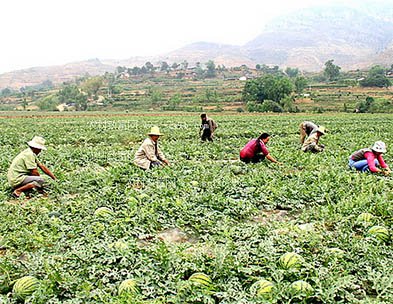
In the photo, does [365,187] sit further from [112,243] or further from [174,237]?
[112,243]

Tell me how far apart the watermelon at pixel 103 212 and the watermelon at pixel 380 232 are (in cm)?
450

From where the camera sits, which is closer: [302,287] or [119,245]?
[302,287]

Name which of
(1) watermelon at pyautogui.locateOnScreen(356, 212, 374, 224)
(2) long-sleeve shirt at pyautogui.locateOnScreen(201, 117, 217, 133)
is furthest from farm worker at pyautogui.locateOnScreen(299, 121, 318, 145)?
(1) watermelon at pyautogui.locateOnScreen(356, 212, 374, 224)

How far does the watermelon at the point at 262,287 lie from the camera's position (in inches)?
173

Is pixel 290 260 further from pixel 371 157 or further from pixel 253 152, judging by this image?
pixel 253 152

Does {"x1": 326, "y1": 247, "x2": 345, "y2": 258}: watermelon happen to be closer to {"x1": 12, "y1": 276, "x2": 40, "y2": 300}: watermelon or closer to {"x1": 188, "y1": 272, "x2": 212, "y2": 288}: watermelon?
{"x1": 188, "y1": 272, "x2": 212, "y2": 288}: watermelon

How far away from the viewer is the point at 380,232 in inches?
239

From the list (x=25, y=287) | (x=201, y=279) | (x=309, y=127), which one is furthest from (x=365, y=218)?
(x=309, y=127)

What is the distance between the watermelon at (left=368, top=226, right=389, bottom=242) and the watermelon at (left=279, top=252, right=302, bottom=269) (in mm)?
1710

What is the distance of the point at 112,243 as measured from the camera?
5.61 m

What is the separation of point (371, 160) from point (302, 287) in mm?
6749

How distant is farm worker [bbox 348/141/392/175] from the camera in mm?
9961

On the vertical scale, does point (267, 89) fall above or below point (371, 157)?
below

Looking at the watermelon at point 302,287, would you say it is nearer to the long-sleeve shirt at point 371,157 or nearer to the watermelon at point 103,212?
the watermelon at point 103,212
